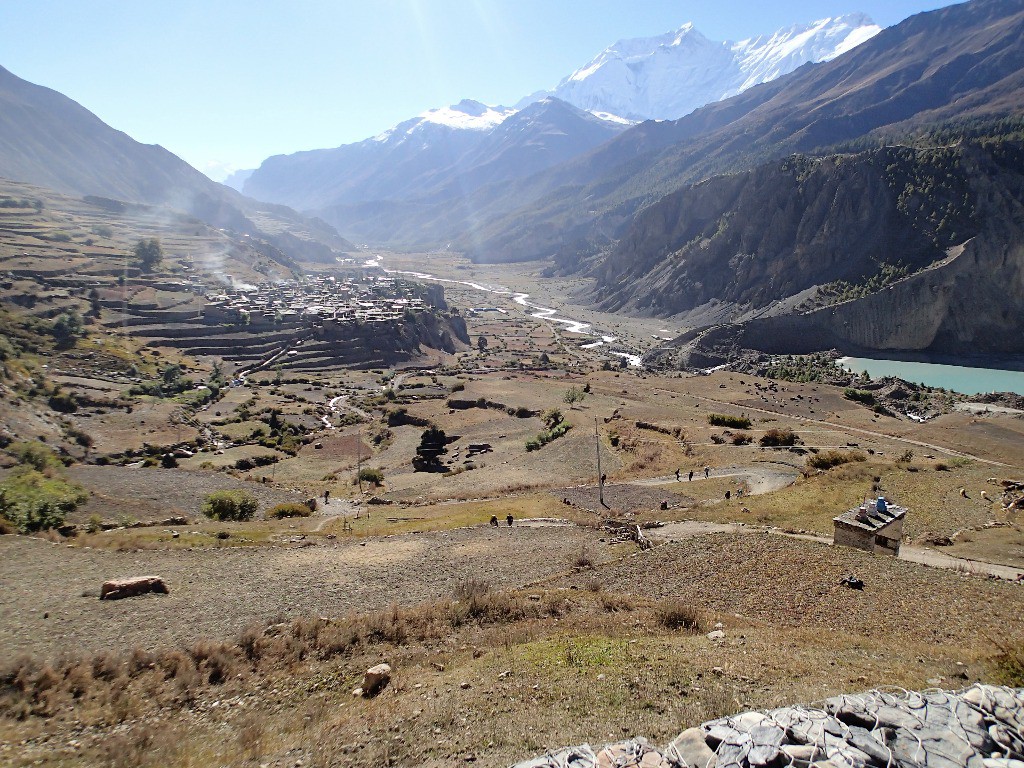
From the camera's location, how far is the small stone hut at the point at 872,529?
16391 mm

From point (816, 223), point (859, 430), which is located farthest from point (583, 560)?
point (816, 223)

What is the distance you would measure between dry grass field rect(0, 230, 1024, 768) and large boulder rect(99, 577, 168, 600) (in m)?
0.32

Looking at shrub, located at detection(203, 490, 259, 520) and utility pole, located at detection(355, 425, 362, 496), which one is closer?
shrub, located at detection(203, 490, 259, 520)

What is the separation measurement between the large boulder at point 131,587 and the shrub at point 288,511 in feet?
40.0

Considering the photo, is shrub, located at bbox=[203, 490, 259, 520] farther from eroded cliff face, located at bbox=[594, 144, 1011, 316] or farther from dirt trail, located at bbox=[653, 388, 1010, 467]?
eroded cliff face, located at bbox=[594, 144, 1011, 316]

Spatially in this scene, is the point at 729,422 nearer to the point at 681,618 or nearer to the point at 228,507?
the point at 228,507

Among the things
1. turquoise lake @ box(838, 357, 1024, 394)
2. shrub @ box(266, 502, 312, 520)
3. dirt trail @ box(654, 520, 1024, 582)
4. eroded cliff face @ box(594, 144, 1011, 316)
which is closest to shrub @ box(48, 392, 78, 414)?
shrub @ box(266, 502, 312, 520)

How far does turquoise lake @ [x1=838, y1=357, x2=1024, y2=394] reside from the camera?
75438 millimetres

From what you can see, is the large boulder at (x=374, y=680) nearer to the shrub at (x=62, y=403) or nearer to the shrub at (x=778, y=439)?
the shrub at (x=778, y=439)

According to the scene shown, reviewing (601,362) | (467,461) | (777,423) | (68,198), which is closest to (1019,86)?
(601,362)

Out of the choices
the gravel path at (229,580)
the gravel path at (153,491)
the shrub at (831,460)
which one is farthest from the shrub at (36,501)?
the shrub at (831,460)

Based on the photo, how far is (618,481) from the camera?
103 ft

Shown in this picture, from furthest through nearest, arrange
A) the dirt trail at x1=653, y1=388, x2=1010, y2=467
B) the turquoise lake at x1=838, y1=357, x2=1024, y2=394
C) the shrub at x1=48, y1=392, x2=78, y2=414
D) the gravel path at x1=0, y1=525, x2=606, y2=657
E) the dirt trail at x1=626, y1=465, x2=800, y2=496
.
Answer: the turquoise lake at x1=838, y1=357, x2=1024, y2=394 < the shrub at x1=48, y1=392, x2=78, y2=414 < the dirt trail at x1=653, y1=388, x2=1010, y2=467 < the dirt trail at x1=626, y1=465, x2=800, y2=496 < the gravel path at x1=0, y1=525, x2=606, y2=657

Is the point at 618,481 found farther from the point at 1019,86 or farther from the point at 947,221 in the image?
the point at 1019,86
